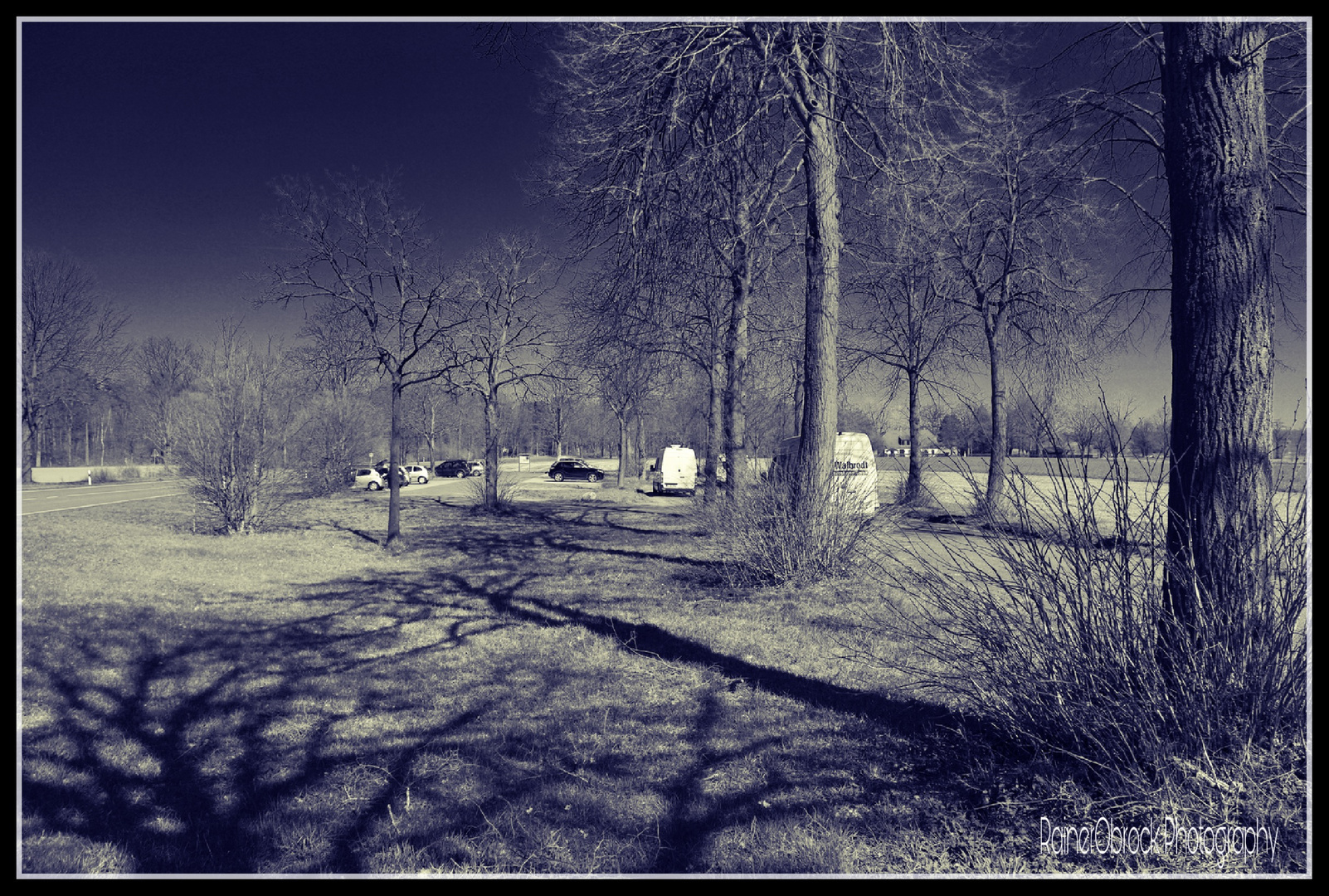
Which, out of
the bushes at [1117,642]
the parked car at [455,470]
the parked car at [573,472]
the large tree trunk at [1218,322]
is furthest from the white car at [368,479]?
the large tree trunk at [1218,322]

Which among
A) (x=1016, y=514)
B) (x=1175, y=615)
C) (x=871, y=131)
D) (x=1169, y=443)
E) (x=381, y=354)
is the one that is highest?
(x=871, y=131)

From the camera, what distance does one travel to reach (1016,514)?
3242mm

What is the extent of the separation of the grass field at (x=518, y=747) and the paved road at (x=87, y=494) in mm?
10658

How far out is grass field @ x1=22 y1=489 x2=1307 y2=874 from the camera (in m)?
2.70

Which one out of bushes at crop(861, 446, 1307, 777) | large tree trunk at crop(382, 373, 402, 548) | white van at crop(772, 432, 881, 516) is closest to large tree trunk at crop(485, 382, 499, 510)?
large tree trunk at crop(382, 373, 402, 548)

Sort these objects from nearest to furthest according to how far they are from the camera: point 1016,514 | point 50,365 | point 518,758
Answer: point 1016,514 → point 518,758 → point 50,365

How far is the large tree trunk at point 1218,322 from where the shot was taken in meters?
2.95

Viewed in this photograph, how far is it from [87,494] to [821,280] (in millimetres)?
31381

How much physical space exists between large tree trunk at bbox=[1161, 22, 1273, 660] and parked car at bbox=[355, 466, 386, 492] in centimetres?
3583

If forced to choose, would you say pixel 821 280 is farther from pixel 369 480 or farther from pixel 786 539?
pixel 369 480

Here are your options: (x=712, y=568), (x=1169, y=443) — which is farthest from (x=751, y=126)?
(x=1169, y=443)

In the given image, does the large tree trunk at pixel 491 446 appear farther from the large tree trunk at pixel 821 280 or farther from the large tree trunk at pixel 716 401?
the large tree trunk at pixel 821 280

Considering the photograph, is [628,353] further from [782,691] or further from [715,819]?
[715,819]

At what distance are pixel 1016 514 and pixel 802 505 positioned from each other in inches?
189
